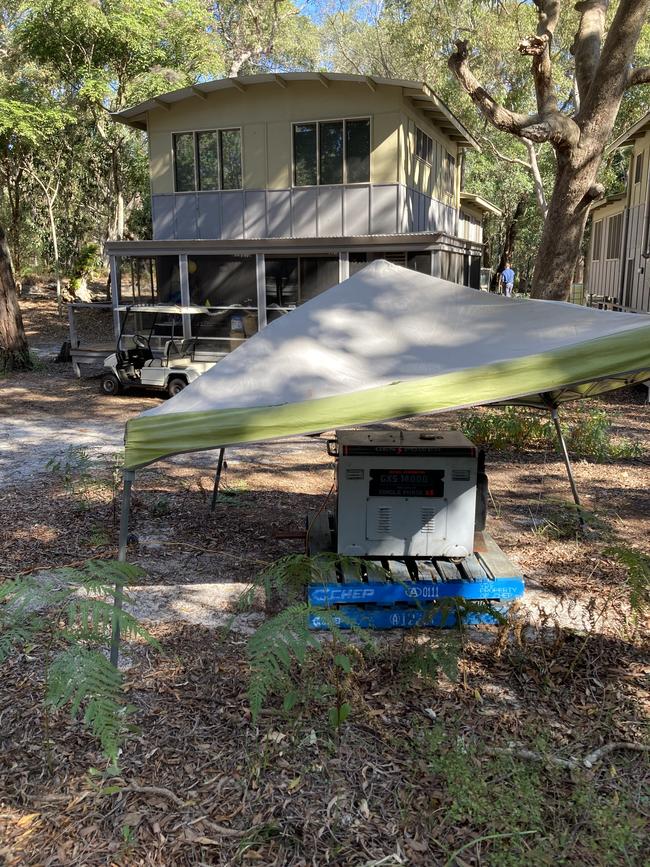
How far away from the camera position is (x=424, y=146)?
63.5 feet

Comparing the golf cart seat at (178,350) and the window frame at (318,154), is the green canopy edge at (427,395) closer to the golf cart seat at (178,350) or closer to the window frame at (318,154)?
the golf cart seat at (178,350)

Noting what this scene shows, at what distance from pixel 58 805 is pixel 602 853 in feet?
7.43

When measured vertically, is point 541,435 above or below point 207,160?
below

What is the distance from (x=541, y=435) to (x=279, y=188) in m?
11.2

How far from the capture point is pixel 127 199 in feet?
107

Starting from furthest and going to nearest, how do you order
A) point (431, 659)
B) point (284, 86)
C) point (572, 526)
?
point (284, 86), point (572, 526), point (431, 659)

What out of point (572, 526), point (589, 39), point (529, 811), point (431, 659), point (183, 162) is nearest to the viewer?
point (529, 811)

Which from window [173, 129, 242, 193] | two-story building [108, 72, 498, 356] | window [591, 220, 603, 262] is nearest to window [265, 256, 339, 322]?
two-story building [108, 72, 498, 356]

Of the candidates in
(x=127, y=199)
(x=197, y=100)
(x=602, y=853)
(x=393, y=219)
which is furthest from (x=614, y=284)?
(x=602, y=853)

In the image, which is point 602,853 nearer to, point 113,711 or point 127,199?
point 113,711

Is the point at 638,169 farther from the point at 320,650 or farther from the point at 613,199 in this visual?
the point at 320,650

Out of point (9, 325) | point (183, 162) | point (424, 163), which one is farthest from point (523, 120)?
point (9, 325)

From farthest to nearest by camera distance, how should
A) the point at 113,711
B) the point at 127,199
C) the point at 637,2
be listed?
the point at 127,199 < the point at 637,2 < the point at 113,711

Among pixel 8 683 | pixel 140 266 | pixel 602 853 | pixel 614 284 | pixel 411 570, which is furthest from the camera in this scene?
pixel 614 284
